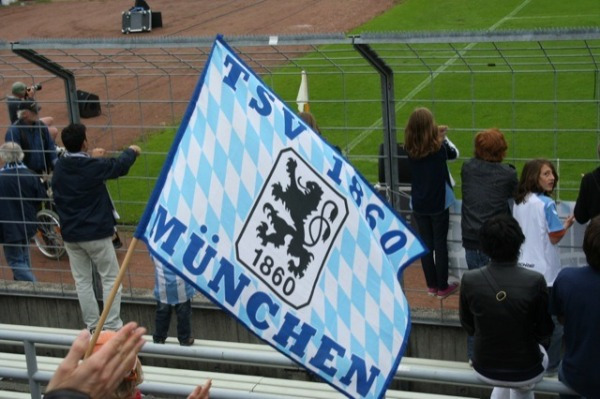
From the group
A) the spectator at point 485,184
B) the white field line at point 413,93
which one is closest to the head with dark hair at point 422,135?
the spectator at point 485,184

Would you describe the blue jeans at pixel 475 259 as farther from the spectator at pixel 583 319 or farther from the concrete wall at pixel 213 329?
the spectator at pixel 583 319

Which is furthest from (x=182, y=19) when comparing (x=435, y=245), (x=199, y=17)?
(x=435, y=245)

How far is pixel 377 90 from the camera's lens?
17.9 meters

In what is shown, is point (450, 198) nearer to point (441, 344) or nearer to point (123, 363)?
point (441, 344)

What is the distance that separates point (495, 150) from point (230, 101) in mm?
3341

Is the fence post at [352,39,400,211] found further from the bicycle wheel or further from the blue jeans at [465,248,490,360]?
the bicycle wheel

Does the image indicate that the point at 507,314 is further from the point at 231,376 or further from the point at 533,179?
the point at 231,376

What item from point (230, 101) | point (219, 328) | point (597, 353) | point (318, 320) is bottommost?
point (219, 328)

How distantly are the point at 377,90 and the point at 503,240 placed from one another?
40.1ft

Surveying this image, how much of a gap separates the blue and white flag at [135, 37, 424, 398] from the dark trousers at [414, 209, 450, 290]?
3.43 m

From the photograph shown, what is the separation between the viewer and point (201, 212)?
4438 millimetres

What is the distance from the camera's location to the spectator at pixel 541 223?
278 inches

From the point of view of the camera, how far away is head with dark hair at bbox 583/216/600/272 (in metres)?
5.47

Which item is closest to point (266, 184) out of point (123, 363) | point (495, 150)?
point (123, 363)
